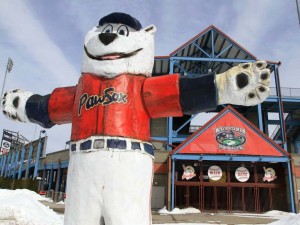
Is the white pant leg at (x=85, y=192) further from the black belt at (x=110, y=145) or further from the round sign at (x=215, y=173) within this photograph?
the round sign at (x=215, y=173)

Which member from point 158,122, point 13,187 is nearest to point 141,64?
point 158,122

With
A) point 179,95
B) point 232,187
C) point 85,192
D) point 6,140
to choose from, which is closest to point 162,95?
point 179,95

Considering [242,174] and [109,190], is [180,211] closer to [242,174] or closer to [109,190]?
[242,174]

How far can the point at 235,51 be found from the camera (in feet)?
72.0

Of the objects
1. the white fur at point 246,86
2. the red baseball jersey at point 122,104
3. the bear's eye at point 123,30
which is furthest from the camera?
the bear's eye at point 123,30

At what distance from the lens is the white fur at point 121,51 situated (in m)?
2.80

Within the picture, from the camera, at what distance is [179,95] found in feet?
9.21

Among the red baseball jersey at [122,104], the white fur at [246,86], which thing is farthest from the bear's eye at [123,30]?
the white fur at [246,86]

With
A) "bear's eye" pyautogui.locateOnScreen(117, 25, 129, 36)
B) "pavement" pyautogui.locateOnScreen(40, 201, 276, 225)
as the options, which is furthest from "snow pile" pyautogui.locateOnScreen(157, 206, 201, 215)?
"bear's eye" pyautogui.locateOnScreen(117, 25, 129, 36)

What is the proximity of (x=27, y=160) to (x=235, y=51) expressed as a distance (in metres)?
22.3

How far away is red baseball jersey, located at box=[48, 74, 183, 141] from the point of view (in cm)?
266

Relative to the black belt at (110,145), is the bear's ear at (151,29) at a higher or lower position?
higher

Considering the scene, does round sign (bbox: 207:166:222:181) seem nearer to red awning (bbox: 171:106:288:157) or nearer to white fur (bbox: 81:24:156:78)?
red awning (bbox: 171:106:288:157)

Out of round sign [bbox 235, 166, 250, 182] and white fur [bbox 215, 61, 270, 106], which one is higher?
round sign [bbox 235, 166, 250, 182]
